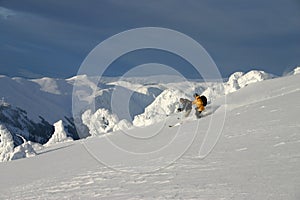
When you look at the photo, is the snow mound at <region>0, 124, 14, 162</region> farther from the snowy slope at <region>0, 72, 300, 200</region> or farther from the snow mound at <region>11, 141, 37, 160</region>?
the snowy slope at <region>0, 72, 300, 200</region>

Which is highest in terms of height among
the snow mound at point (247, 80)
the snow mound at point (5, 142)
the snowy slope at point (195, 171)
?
the snow mound at point (247, 80)

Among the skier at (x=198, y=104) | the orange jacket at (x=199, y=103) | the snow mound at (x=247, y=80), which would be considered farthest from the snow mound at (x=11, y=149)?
the snow mound at (x=247, y=80)

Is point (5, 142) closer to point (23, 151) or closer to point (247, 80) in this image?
point (23, 151)

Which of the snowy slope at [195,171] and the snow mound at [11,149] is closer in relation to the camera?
the snowy slope at [195,171]

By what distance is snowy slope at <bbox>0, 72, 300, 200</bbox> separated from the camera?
8.82m

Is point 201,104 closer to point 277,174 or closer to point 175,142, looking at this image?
point 175,142

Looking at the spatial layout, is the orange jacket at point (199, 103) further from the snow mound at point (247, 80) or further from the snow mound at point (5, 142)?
the snow mound at point (247, 80)

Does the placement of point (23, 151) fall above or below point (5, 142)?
below

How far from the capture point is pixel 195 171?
11.0 m

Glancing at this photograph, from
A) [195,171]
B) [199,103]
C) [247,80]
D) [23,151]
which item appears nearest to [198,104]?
[199,103]

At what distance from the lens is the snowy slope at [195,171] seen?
8.82 meters

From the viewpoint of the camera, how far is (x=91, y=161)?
1645 cm

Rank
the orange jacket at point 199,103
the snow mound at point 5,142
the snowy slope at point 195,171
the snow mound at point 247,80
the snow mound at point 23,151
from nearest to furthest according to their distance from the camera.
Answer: the snowy slope at point 195,171 < the orange jacket at point 199,103 < the snow mound at point 23,151 < the snow mound at point 5,142 < the snow mound at point 247,80

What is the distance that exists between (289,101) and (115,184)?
12828 millimetres
